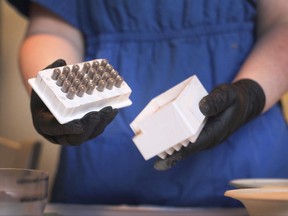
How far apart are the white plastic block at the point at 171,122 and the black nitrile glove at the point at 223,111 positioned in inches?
0.5

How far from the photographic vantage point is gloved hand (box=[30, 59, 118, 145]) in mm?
402

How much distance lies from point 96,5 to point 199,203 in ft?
1.01

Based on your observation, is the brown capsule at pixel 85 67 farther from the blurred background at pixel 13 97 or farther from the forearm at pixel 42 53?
the blurred background at pixel 13 97

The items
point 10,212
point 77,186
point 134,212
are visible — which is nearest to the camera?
point 10,212

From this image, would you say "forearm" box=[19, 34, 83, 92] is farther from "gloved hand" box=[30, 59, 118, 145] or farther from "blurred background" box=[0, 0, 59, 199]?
"blurred background" box=[0, 0, 59, 199]

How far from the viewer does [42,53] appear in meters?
0.61

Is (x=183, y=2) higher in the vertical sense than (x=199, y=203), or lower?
higher

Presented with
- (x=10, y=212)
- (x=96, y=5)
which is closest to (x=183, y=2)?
(x=96, y=5)

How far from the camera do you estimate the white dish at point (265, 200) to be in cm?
36

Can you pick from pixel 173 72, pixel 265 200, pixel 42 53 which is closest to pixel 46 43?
pixel 42 53

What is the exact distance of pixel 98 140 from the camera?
63 cm

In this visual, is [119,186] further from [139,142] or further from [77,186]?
[139,142]

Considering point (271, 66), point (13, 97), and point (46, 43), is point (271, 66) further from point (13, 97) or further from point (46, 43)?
point (13, 97)

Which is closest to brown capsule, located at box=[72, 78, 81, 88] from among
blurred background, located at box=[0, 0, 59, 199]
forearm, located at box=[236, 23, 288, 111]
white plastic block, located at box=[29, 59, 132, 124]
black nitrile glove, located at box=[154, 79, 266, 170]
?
white plastic block, located at box=[29, 59, 132, 124]
